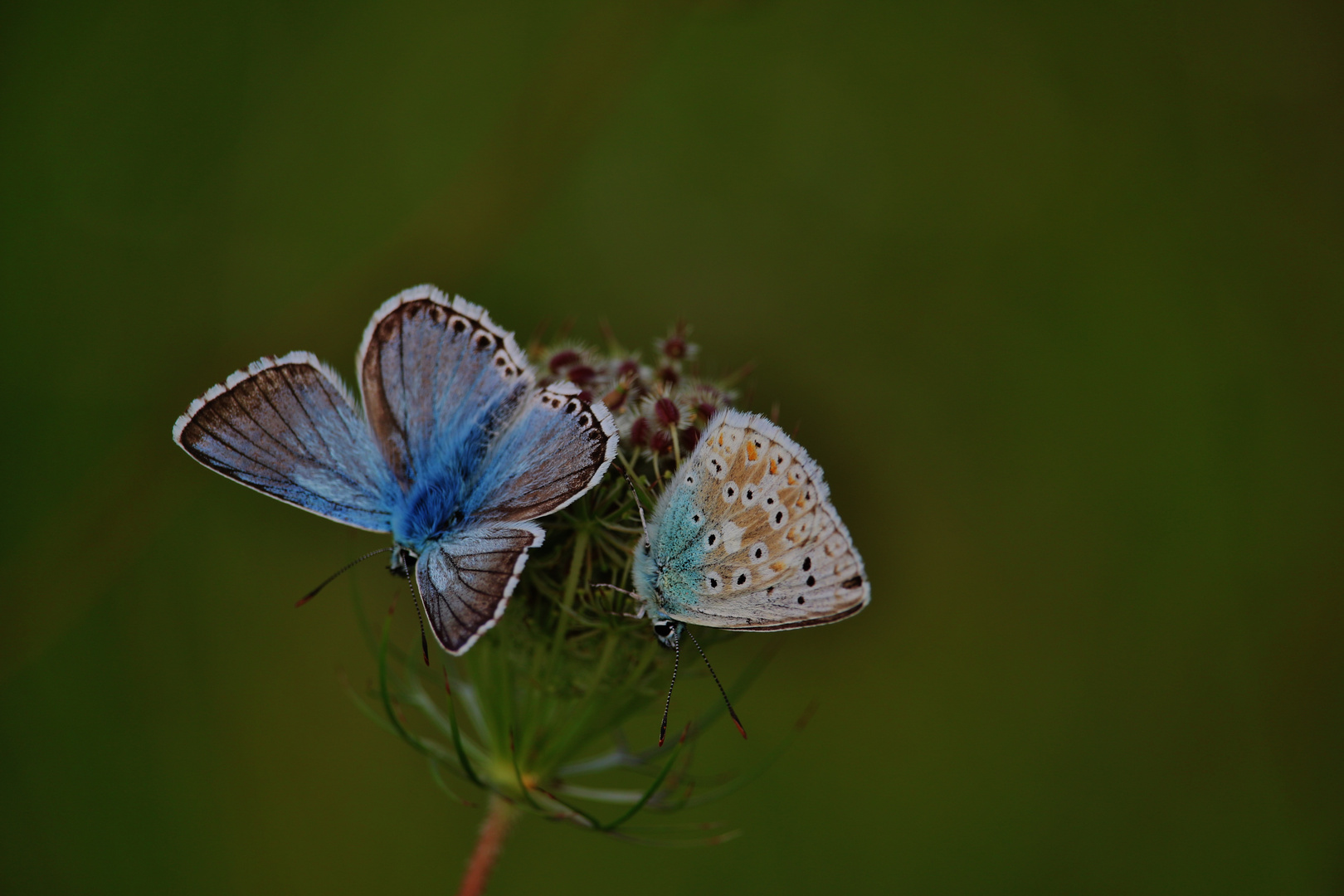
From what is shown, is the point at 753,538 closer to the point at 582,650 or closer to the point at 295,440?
the point at 582,650


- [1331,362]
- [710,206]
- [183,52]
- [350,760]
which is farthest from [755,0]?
[350,760]

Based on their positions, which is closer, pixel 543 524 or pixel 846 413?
pixel 543 524

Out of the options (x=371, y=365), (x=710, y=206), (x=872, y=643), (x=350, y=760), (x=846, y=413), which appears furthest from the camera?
(x=710, y=206)

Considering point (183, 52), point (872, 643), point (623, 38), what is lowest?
point (872, 643)

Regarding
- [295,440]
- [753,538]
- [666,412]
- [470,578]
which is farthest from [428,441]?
[753,538]

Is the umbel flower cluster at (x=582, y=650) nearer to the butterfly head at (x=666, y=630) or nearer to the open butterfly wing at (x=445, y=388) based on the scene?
the butterfly head at (x=666, y=630)

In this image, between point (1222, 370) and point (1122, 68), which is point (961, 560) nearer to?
point (1222, 370)

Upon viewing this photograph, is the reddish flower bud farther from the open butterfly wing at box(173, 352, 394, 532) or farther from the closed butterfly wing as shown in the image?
the open butterfly wing at box(173, 352, 394, 532)

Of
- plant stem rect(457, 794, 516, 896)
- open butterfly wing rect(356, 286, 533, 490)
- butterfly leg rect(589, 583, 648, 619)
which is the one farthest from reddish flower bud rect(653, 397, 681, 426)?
plant stem rect(457, 794, 516, 896)

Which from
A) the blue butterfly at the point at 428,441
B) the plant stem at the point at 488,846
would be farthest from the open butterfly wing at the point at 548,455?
the plant stem at the point at 488,846
